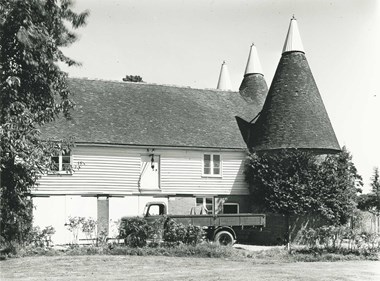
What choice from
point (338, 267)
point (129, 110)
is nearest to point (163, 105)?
point (129, 110)

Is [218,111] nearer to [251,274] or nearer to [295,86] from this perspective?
[295,86]

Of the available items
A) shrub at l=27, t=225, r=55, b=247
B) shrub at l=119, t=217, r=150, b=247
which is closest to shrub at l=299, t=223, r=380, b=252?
shrub at l=119, t=217, r=150, b=247

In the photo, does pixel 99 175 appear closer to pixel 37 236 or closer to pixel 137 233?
pixel 37 236

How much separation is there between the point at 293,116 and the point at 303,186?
3960 millimetres

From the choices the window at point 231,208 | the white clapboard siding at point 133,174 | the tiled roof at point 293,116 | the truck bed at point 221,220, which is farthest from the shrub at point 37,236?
the tiled roof at point 293,116

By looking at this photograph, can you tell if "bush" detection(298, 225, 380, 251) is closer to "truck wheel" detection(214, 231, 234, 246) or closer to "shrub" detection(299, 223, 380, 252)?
"shrub" detection(299, 223, 380, 252)

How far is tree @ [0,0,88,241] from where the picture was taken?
1526 cm

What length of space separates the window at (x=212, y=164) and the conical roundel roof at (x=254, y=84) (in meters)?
6.73

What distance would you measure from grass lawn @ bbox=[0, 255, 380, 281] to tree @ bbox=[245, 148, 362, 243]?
9.73 metres

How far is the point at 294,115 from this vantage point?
2788cm

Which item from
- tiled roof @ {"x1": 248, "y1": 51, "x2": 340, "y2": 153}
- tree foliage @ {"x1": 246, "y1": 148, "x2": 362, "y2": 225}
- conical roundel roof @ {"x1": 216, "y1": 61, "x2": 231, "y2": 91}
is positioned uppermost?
conical roundel roof @ {"x1": 216, "y1": 61, "x2": 231, "y2": 91}

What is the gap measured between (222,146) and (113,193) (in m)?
6.45

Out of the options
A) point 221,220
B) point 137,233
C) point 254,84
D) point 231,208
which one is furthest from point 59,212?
point 254,84

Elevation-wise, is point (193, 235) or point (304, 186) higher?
point (304, 186)
